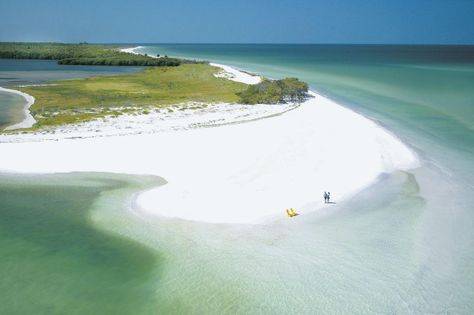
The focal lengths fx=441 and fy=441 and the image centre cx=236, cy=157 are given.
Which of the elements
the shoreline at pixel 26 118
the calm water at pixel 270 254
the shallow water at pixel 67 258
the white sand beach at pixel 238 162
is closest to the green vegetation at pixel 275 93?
the white sand beach at pixel 238 162

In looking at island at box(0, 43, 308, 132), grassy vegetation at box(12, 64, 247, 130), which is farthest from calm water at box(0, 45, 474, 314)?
grassy vegetation at box(12, 64, 247, 130)

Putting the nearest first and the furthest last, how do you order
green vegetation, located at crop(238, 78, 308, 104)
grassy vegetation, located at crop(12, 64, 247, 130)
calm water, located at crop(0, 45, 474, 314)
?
calm water, located at crop(0, 45, 474, 314), grassy vegetation, located at crop(12, 64, 247, 130), green vegetation, located at crop(238, 78, 308, 104)

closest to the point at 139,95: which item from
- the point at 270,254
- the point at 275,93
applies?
the point at 275,93

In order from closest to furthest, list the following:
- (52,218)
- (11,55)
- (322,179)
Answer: (52,218), (322,179), (11,55)

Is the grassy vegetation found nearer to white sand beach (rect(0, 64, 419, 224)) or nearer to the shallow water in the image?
white sand beach (rect(0, 64, 419, 224))

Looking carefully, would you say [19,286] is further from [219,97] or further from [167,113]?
[219,97]

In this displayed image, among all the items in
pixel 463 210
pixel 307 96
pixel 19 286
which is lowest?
pixel 19 286

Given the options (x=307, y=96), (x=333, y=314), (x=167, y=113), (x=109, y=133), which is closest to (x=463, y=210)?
(x=333, y=314)
